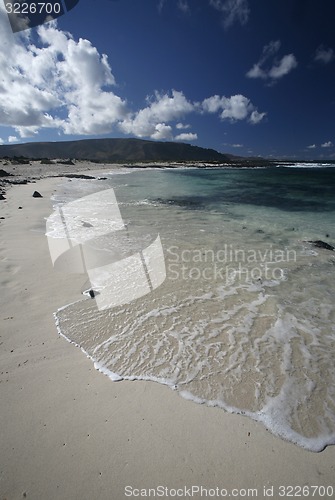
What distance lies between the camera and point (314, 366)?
3127 millimetres

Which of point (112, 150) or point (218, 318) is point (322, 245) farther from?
point (112, 150)

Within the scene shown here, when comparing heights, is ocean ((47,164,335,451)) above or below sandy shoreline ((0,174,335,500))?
below

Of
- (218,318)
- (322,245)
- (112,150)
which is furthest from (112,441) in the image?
(112,150)

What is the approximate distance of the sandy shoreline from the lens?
199 cm

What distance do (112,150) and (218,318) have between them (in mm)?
166206

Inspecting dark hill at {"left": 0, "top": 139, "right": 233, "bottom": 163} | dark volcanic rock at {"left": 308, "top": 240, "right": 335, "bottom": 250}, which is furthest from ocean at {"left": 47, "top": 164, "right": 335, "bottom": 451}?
dark hill at {"left": 0, "top": 139, "right": 233, "bottom": 163}

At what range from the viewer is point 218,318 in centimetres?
398

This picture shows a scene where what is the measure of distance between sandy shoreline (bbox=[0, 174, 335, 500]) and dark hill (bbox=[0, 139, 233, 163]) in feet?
436

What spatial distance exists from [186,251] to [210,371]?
3.96 metres

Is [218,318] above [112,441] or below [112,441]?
below

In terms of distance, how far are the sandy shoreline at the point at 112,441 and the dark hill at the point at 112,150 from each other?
133 meters

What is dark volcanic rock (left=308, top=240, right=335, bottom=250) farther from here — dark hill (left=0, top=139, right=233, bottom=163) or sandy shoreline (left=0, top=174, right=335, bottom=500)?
dark hill (left=0, top=139, right=233, bottom=163)

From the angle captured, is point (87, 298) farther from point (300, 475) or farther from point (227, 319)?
point (300, 475)

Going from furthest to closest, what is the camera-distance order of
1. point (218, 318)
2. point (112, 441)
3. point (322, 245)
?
point (322, 245), point (218, 318), point (112, 441)
